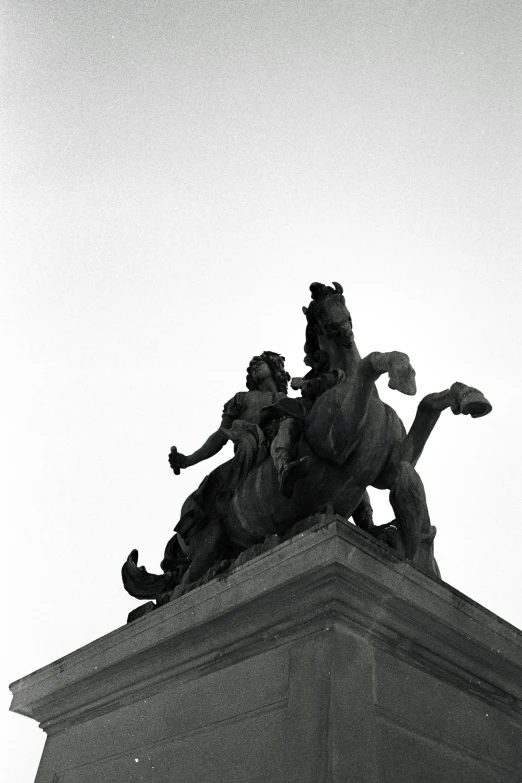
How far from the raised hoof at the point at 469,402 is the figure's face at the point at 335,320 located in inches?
33.6

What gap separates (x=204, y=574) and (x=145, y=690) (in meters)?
0.68

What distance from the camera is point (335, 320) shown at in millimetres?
4469

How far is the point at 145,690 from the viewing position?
3898mm

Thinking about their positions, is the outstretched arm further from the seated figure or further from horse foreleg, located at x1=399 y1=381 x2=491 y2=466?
horse foreleg, located at x1=399 y1=381 x2=491 y2=466

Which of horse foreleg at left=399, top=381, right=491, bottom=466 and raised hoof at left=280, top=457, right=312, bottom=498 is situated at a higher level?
horse foreleg at left=399, top=381, right=491, bottom=466

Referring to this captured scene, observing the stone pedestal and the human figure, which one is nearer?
the stone pedestal

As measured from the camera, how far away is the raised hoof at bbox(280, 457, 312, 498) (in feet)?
12.8

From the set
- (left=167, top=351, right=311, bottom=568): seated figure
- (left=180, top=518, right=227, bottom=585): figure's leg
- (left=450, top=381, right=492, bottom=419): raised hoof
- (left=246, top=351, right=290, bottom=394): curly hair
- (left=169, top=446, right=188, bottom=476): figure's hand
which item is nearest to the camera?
(left=450, top=381, right=492, bottom=419): raised hoof

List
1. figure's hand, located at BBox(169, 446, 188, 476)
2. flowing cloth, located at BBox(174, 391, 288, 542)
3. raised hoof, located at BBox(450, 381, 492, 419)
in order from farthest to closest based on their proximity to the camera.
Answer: figure's hand, located at BBox(169, 446, 188, 476), flowing cloth, located at BBox(174, 391, 288, 542), raised hoof, located at BBox(450, 381, 492, 419)

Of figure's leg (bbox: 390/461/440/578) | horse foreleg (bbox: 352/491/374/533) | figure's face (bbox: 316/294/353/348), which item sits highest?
figure's face (bbox: 316/294/353/348)

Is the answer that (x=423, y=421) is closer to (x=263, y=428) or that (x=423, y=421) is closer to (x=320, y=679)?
(x=263, y=428)

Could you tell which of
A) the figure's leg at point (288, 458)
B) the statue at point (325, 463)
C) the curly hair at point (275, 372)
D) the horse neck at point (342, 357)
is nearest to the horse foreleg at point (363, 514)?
the statue at point (325, 463)

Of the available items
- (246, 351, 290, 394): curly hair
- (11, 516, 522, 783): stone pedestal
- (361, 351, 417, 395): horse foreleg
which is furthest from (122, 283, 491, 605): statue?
(246, 351, 290, 394): curly hair

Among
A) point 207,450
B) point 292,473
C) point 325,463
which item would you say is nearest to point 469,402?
point 325,463
